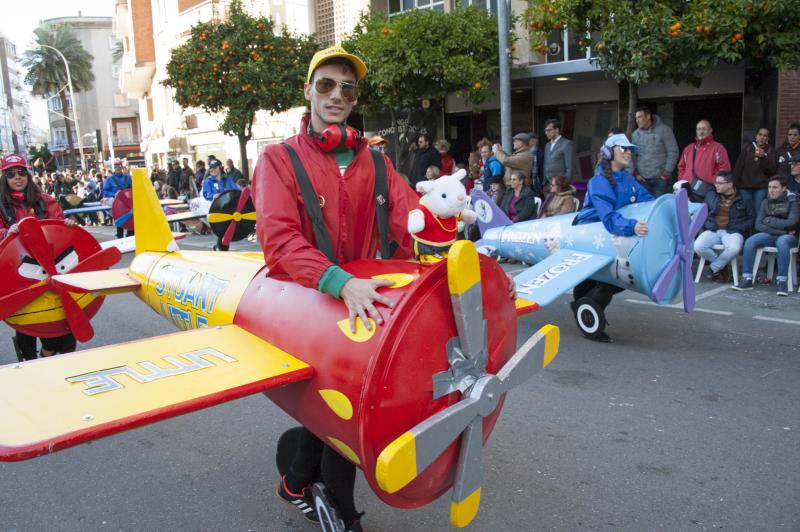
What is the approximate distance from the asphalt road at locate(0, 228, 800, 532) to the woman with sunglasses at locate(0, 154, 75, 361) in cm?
137

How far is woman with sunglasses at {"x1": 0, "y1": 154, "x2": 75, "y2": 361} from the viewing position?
5383 millimetres

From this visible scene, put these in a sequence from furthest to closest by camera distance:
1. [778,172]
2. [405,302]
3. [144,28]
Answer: [144,28] < [778,172] < [405,302]

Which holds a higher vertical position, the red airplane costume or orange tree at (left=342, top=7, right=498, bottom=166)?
orange tree at (left=342, top=7, right=498, bottom=166)

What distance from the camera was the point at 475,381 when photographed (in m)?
2.38

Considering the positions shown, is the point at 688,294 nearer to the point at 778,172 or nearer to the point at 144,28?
the point at 778,172

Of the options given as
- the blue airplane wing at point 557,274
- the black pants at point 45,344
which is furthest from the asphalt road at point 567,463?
the black pants at point 45,344

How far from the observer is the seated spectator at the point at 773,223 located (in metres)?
8.05

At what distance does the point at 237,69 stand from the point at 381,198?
47.5 feet

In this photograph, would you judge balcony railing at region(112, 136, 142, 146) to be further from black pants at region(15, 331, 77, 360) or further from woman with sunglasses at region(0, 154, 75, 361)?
black pants at region(15, 331, 77, 360)

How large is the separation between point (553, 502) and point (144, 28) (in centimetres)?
3992

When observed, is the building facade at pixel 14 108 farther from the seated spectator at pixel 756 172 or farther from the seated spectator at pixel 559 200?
the seated spectator at pixel 756 172

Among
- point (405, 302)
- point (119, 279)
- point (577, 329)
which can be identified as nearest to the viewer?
point (405, 302)

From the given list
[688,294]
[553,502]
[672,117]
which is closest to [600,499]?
[553,502]

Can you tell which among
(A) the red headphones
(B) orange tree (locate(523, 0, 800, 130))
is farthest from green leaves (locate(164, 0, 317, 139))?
(A) the red headphones
